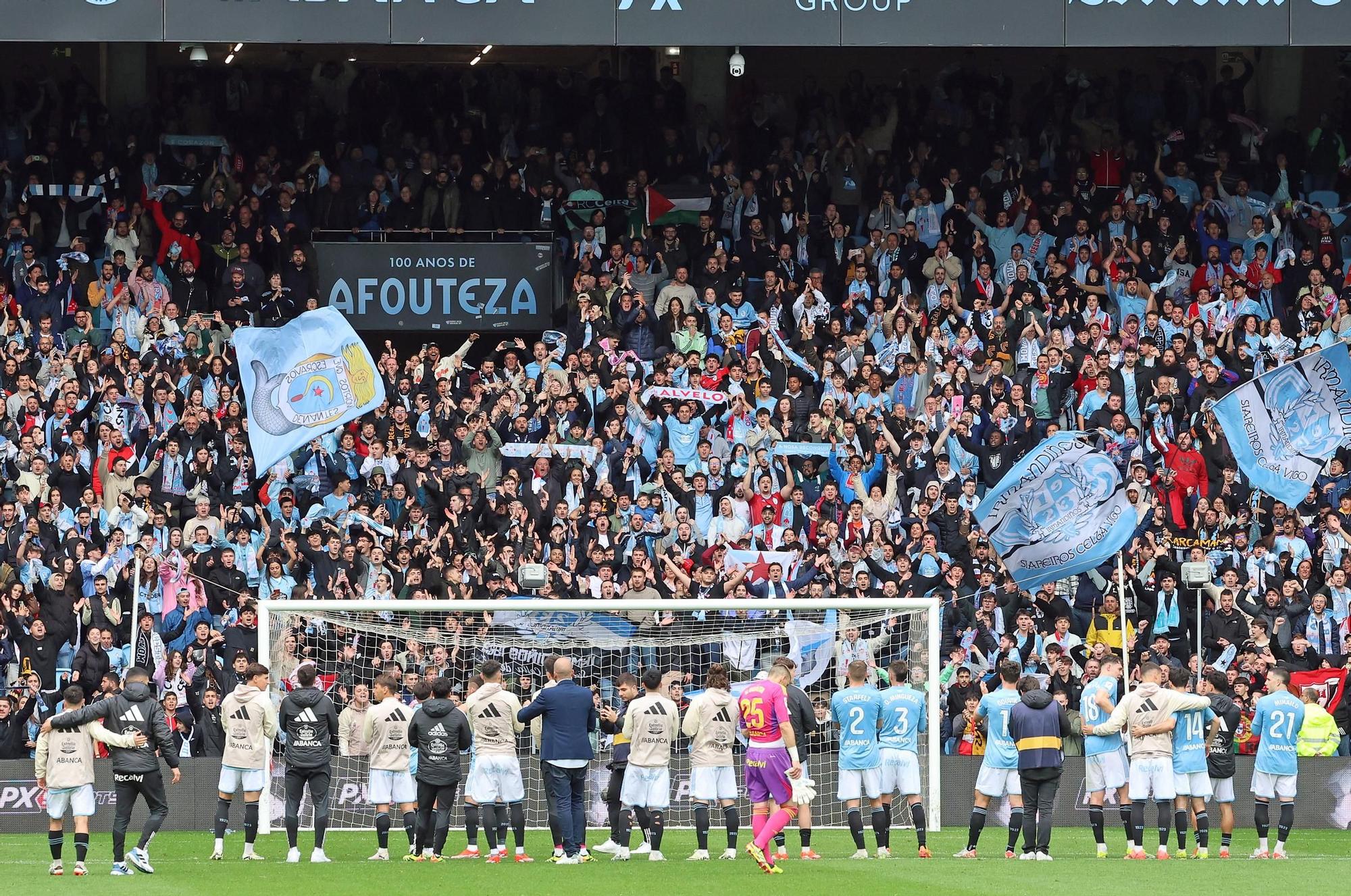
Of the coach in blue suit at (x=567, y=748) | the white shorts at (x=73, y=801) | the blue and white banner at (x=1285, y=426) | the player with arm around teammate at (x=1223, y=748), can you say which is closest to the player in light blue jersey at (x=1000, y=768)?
the player with arm around teammate at (x=1223, y=748)

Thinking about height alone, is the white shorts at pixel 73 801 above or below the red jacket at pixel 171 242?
below

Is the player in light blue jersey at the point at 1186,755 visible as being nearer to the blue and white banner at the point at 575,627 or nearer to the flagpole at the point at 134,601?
the blue and white banner at the point at 575,627

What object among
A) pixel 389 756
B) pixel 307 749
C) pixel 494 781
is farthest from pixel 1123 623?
pixel 307 749

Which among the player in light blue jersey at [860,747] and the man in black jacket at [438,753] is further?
the player in light blue jersey at [860,747]


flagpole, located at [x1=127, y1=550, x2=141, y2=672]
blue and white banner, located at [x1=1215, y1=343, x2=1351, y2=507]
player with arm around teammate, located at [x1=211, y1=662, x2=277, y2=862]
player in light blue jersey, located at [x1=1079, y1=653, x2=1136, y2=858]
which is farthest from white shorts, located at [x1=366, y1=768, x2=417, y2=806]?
blue and white banner, located at [x1=1215, y1=343, x2=1351, y2=507]

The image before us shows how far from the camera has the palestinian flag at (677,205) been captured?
3148cm

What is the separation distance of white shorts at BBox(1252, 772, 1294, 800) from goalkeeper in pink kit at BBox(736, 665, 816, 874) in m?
4.40

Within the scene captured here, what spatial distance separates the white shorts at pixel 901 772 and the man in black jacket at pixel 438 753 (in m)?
3.77

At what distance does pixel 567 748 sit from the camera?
727 inches

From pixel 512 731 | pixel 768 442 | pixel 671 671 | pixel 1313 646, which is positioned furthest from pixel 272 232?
pixel 1313 646

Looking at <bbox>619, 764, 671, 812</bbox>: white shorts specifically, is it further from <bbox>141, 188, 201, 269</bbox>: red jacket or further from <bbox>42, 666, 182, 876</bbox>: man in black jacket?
<bbox>141, 188, 201, 269</bbox>: red jacket

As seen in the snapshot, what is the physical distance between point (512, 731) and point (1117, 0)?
14441mm

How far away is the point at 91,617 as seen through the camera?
23.4m

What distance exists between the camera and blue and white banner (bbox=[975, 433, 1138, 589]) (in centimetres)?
2395
